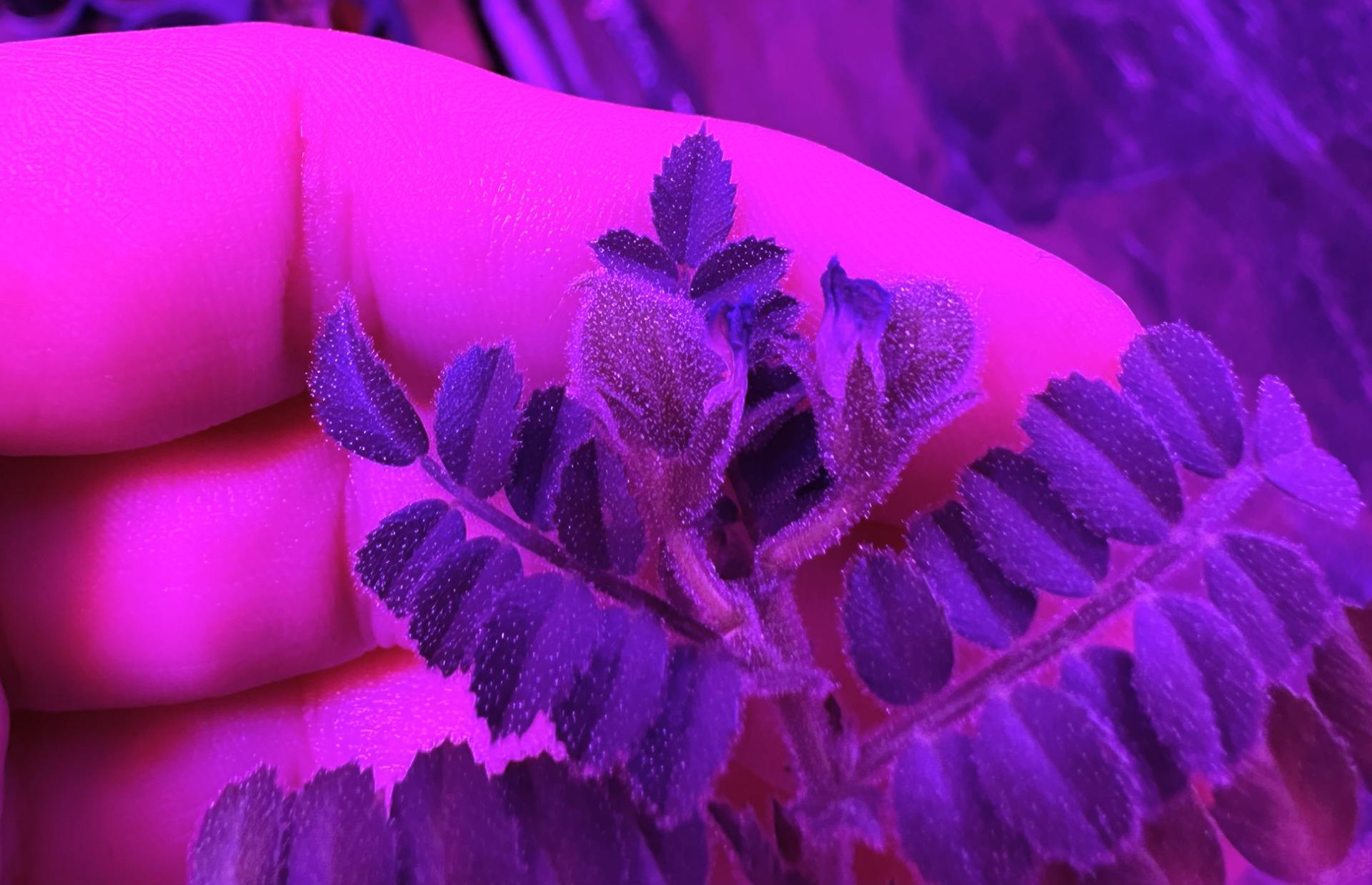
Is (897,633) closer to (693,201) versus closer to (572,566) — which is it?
(572,566)

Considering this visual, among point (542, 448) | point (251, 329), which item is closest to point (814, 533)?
point (542, 448)

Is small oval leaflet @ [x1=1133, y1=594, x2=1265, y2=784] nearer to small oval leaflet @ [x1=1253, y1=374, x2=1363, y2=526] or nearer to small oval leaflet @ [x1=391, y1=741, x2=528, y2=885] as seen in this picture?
small oval leaflet @ [x1=1253, y1=374, x2=1363, y2=526]

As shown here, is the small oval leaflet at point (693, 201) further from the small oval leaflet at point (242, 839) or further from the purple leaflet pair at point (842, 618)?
the small oval leaflet at point (242, 839)

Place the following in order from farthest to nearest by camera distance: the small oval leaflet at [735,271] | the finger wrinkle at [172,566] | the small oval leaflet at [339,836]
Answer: the finger wrinkle at [172,566] < the small oval leaflet at [735,271] < the small oval leaflet at [339,836]

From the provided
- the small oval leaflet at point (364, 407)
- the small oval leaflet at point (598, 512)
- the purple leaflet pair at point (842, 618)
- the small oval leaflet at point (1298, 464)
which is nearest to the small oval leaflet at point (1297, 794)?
the purple leaflet pair at point (842, 618)

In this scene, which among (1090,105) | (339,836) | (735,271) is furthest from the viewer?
(1090,105)

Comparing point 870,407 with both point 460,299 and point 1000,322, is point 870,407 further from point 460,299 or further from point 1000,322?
point 460,299
